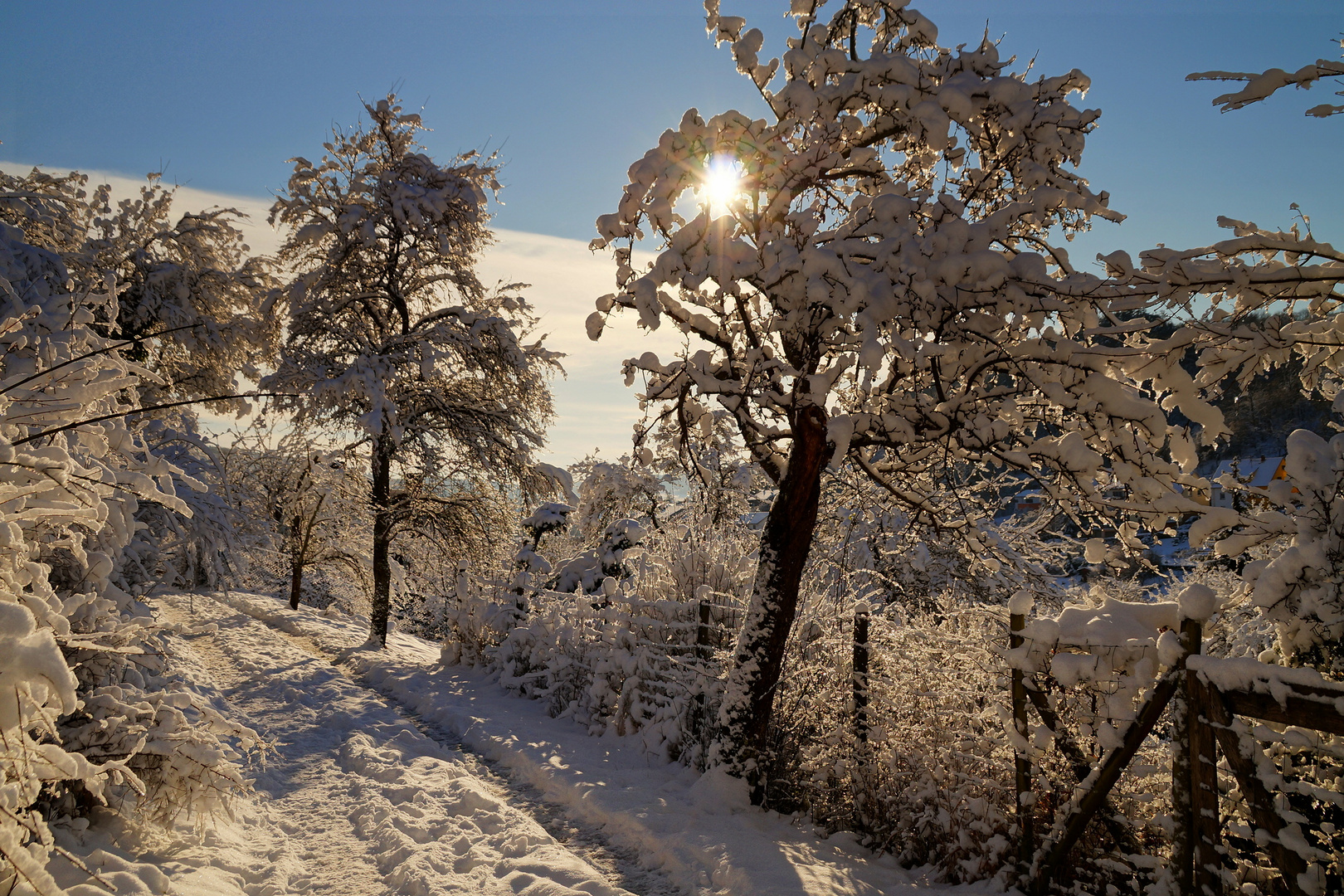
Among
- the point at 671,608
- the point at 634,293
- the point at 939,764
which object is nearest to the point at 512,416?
the point at 671,608

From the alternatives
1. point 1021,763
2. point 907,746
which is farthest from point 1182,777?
point 907,746

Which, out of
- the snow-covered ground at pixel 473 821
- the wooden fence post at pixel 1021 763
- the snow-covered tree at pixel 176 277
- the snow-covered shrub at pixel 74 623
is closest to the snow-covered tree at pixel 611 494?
the snow-covered tree at pixel 176 277

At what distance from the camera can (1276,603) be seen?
285 centimetres

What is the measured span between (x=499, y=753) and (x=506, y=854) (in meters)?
2.32

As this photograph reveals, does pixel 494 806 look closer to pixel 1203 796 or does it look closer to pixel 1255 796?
pixel 1203 796

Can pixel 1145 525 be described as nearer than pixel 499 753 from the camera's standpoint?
Yes

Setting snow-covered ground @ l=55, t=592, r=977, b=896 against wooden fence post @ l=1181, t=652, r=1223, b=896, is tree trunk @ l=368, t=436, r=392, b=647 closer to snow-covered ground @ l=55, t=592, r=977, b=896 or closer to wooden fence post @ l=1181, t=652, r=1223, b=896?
snow-covered ground @ l=55, t=592, r=977, b=896

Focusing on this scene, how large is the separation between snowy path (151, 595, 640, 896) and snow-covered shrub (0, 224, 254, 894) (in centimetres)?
62

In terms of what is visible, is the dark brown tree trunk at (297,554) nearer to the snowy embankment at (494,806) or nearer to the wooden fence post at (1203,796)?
the snowy embankment at (494,806)

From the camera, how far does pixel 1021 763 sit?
3.87 meters

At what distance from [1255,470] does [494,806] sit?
6.20m

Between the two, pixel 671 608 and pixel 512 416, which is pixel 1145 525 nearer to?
pixel 671 608

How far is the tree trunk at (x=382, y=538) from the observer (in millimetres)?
12359

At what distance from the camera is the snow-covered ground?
13.0 feet
